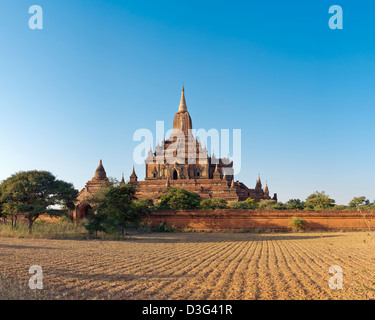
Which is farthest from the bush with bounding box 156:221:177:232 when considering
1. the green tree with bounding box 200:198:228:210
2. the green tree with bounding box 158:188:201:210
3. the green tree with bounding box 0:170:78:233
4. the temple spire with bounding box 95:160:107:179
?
the temple spire with bounding box 95:160:107:179

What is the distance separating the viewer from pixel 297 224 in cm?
2241

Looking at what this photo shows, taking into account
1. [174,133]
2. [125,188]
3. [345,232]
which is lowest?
[345,232]

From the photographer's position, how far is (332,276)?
709 centimetres

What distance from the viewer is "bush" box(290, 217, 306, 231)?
22328 mm

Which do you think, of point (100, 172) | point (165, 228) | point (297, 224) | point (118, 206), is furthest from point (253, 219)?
point (100, 172)

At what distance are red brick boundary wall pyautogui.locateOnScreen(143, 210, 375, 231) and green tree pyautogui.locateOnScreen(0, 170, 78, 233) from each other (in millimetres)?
6080

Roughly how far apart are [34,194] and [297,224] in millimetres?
17502

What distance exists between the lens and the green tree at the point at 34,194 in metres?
18.0

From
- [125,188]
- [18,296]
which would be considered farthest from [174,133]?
[18,296]

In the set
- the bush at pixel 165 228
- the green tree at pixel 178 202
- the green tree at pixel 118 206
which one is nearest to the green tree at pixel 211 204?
the green tree at pixel 178 202

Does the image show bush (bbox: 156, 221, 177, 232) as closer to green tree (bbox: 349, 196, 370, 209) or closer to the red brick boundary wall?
the red brick boundary wall

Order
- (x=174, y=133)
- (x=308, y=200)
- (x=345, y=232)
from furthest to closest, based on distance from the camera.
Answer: (x=174, y=133) < (x=308, y=200) < (x=345, y=232)
